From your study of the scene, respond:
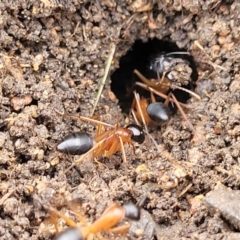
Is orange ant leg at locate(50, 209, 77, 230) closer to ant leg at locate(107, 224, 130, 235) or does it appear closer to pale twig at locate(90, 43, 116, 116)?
ant leg at locate(107, 224, 130, 235)

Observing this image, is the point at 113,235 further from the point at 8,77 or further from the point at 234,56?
the point at 234,56

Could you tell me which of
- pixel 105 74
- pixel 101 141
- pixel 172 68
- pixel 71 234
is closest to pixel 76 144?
pixel 101 141

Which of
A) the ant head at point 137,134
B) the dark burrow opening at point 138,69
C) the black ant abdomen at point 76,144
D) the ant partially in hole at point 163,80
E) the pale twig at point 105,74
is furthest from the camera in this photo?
the dark burrow opening at point 138,69

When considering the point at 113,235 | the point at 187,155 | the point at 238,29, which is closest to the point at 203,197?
the point at 187,155

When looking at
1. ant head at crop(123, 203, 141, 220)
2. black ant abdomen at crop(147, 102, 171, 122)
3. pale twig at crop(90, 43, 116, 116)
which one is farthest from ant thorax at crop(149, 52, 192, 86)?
ant head at crop(123, 203, 141, 220)

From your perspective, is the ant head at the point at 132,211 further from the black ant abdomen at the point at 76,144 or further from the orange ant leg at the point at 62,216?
the black ant abdomen at the point at 76,144

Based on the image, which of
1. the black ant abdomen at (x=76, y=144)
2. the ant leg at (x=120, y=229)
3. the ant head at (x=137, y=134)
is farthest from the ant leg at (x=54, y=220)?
the ant head at (x=137, y=134)
